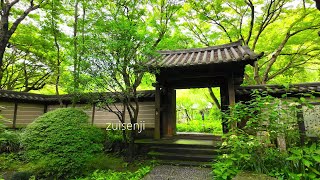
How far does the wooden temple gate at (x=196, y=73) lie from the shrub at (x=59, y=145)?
295cm

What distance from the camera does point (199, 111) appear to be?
78.4 feet

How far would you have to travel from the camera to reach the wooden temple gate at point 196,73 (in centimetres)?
650

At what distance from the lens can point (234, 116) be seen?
430 cm

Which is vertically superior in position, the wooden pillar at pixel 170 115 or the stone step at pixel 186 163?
the wooden pillar at pixel 170 115

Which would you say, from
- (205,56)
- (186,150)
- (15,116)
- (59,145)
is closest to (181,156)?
(186,150)

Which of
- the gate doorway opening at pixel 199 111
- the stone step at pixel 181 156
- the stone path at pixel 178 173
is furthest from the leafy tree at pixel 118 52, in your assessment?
the gate doorway opening at pixel 199 111

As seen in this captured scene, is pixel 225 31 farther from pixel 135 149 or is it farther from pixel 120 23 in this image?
pixel 135 149

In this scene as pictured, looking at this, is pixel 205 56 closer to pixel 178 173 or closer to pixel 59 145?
pixel 178 173

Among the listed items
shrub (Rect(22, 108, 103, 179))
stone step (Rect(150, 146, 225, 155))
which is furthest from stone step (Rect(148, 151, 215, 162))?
shrub (Rect(22, 108, 103, 179))

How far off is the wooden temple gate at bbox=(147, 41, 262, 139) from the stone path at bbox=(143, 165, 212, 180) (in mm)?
1709

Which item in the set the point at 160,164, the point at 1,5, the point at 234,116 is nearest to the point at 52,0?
the point at 1,5

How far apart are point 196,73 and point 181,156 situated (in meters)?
3.19

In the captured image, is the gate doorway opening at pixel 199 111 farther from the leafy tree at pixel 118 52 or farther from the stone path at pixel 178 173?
the leafy tree at pixel 118 52

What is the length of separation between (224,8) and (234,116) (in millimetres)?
9115
